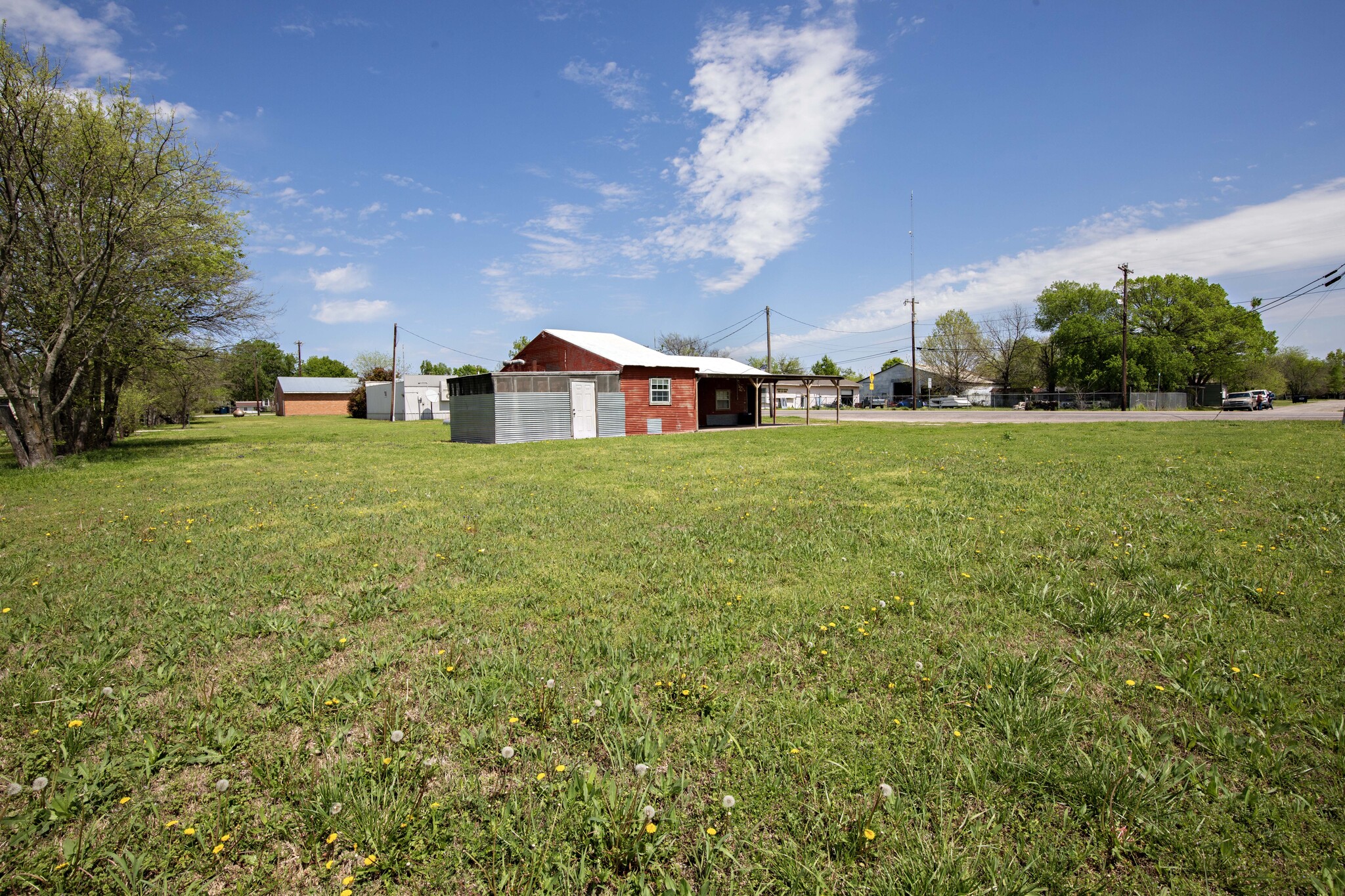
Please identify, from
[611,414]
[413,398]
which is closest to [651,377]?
[611,414]

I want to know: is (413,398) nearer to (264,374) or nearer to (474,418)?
(474,418)

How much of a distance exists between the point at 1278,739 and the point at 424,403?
192ft

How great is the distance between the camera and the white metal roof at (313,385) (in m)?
66.9

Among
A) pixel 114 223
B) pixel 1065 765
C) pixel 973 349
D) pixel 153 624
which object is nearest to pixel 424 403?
pixel 114 223

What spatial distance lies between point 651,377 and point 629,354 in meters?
2.77

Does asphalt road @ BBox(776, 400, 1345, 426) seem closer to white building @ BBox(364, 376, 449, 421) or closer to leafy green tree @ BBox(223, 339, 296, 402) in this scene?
white building @ BBox(364, 376, 449, 421)

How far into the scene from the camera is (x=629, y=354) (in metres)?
29.5

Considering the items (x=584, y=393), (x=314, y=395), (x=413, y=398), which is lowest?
(x=584, y=393)

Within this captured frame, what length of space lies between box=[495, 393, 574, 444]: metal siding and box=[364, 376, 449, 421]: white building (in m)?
32.6

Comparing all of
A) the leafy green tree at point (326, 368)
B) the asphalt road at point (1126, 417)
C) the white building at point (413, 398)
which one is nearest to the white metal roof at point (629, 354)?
the asphalt road at point (1126, 417)

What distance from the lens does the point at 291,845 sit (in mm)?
2326

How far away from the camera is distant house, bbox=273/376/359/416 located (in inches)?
2635

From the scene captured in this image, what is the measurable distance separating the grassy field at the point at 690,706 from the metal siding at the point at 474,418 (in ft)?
52.3

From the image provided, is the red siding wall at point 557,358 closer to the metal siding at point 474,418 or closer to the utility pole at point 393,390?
the metal siding at point 474,418
